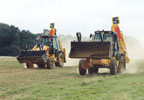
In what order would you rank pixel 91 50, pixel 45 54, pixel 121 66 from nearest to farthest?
1. pixel 91 50
2. pixel 121 66
3. pixel 45 54

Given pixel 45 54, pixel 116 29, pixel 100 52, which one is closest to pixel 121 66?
pixel 100 52

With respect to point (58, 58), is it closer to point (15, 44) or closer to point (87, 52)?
point (87, 52)

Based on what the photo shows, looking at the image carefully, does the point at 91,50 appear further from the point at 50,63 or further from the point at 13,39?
the point at 13,39

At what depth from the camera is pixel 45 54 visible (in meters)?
21.4

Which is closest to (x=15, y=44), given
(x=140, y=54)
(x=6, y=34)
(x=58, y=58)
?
(x=6, y=34)

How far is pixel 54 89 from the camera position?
10.0 meters

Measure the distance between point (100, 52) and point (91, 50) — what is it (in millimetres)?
498

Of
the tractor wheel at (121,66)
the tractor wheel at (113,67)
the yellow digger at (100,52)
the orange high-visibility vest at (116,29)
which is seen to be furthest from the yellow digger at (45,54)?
the tractor wheel at (113,67)

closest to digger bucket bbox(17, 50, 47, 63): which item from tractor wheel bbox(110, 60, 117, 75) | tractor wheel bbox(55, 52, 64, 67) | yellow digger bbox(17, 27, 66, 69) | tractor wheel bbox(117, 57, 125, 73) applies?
yellow digger bbox(17, 27, 66, 69)

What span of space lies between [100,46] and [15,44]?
5370 centimetres

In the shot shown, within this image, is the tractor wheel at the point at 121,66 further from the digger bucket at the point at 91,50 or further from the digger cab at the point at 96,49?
the digger bucket at the point at 91,50

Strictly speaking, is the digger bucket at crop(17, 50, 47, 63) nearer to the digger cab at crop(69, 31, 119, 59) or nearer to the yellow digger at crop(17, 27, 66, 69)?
the yellow digger at crop(17, 27, 66, 69)

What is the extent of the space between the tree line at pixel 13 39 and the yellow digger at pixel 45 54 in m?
41.8

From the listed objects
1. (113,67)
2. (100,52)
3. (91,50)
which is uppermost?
(91,50)
